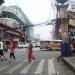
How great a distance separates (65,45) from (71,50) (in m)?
3.15

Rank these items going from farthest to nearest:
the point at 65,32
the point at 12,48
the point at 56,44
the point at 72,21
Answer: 1. the point at 56,44
2. the point at 65,32
3. the point at 12,48
4. the point at 72,21

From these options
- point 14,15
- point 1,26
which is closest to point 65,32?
point 1,26

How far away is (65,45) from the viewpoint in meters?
30.7

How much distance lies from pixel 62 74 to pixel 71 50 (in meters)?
17.7

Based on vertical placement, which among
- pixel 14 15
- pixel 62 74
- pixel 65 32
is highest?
pixel 14 15

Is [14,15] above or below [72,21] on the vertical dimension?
above

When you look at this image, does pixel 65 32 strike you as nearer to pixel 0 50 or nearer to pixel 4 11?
pixel 0 50

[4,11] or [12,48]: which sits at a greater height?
[4,11]

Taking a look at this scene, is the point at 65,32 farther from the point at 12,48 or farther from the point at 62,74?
the point at 62,74

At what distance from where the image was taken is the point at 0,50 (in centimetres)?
2928

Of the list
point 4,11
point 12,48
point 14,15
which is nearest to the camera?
point 12,48

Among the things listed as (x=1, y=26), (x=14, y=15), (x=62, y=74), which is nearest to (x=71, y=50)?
(x=62, y=74)

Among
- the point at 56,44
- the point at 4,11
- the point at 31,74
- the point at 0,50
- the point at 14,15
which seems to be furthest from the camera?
the point at 14,15

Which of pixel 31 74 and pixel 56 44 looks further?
pixel 56 44
